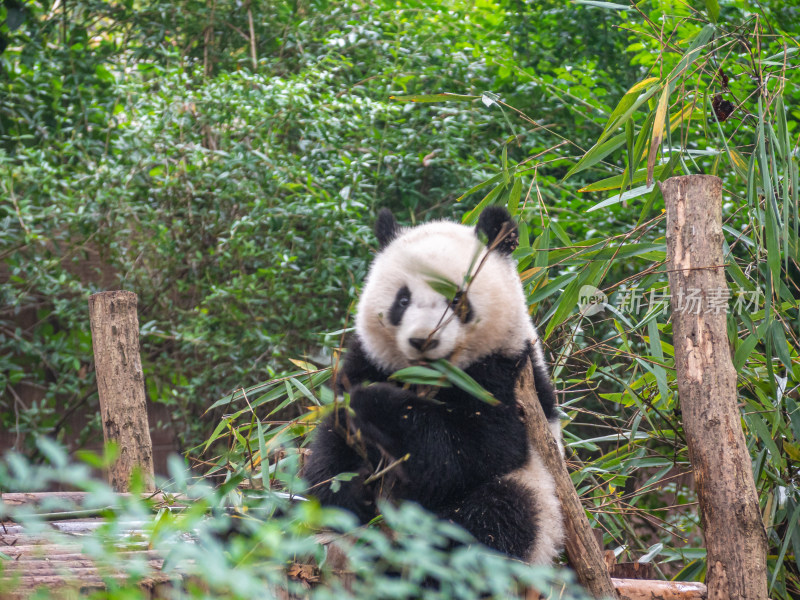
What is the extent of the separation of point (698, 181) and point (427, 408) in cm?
101

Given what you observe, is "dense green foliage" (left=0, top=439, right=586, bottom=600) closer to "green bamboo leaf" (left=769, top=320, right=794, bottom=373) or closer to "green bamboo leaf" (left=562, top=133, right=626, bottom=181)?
"green bamboo leaf" (left=769, top=320, right=794, bottom=373)

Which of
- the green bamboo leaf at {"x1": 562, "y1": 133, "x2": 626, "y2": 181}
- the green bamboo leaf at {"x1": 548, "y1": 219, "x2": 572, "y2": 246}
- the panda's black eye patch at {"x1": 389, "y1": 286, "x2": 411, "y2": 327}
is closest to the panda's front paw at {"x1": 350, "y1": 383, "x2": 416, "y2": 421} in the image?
the panda's black eye patch at {"x1": 389, "y1": 286, "x2": 411, "y2": 327}

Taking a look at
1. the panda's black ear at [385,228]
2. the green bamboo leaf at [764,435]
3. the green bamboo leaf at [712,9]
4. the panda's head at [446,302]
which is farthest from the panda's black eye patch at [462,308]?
the green bamboo leaf at [712,9]

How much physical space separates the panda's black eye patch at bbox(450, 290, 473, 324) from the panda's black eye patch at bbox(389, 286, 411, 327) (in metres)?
0.16

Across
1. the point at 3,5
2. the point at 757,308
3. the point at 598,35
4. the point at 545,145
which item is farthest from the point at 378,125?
the point at 757,308

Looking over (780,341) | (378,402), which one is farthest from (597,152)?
(378,402)

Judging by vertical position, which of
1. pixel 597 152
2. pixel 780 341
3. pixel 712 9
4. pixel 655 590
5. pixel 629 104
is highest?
pixel 712 9

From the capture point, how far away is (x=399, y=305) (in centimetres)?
228

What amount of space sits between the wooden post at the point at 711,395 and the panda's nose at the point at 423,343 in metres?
0.70

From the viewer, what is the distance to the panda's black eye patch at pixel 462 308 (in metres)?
2.13

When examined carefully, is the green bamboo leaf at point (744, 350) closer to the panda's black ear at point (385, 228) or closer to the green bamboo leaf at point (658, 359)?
the green bamboo leaf at point (658, 359)

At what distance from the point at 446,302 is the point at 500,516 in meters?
0.62

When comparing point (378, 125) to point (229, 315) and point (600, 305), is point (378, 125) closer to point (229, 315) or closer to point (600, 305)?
point (229, 315)

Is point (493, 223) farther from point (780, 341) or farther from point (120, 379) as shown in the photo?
point (120, 379)
